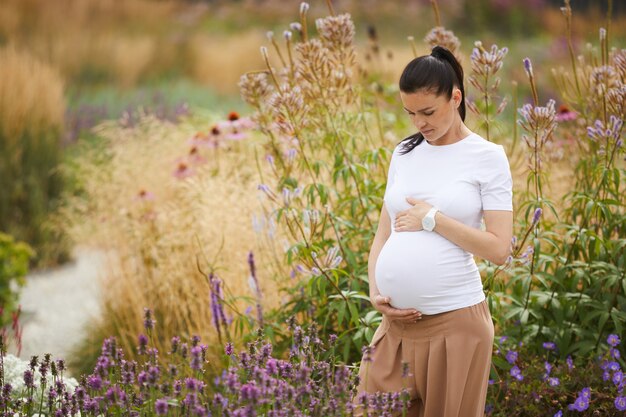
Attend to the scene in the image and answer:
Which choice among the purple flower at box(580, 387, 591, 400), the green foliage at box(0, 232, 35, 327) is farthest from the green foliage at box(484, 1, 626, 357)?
the green foliage at box(0, 232, 35, 327)

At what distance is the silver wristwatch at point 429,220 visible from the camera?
2189mm

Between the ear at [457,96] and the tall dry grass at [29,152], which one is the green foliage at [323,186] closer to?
the ear at [457,96]

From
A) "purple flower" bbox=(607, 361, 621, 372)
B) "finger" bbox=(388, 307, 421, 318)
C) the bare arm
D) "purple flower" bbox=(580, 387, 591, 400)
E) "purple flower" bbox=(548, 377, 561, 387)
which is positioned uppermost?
the bare arm

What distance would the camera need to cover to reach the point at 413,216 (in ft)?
7.33

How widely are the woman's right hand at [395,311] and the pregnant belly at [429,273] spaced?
→ 2 cm

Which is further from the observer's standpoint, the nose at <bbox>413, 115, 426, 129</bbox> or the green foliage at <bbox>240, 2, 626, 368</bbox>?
the green foliage at <bbox>240, 2, 626, 368</bbox>

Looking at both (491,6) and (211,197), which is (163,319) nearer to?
(211,197)

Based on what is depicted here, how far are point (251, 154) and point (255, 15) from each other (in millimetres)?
13230

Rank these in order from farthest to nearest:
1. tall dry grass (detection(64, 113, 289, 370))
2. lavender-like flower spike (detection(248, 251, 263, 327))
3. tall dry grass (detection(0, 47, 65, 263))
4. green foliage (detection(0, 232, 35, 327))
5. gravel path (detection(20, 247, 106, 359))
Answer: tall dry grass (detection(0, 47, 65, 263)), gravel path (detection(20, 247, 106, 359)), green foliage (detection(0, 232, 35, 327)), tall dry grass (detection(64, 113, 289, 370)), lavender-like flower spike (detection(248, 251, 263, 327))

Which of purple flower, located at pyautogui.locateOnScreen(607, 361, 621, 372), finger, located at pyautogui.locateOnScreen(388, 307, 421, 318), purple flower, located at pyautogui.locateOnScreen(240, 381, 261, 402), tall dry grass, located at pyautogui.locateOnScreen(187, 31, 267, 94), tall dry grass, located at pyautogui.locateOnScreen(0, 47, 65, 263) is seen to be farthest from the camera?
tall dry grass, located at pyautogui.locateOnScreen(187, 31, 267, 94)

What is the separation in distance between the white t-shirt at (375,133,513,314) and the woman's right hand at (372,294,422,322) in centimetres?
2

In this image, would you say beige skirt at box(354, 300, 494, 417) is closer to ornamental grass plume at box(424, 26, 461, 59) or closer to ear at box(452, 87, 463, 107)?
ear at box(452, 87, 463, 107)

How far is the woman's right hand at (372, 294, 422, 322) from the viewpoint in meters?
2.25

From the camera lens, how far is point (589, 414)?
118 inches
